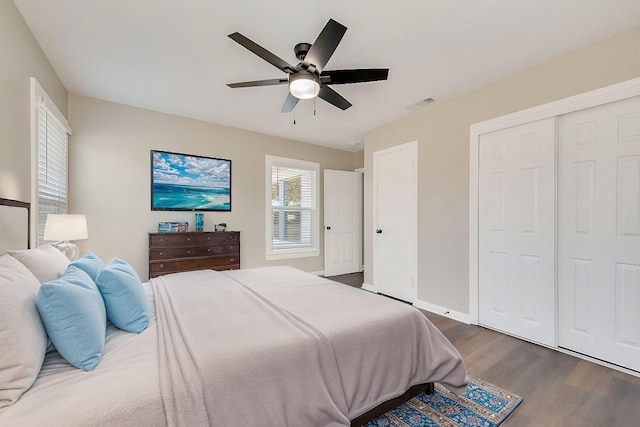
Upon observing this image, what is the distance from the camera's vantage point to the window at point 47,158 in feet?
7.51

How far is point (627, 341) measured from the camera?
2.15 meters

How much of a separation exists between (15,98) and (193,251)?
2.22 metres

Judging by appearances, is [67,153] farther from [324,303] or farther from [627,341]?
[627,341]

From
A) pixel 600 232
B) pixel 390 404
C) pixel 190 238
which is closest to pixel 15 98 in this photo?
pixel 190 238

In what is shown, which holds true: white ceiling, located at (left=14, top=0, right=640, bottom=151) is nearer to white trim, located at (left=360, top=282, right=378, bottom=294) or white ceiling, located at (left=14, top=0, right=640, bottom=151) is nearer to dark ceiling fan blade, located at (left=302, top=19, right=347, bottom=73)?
dark ceiling fan blade, located at (left=302, top=19, right=347, bottom=73)

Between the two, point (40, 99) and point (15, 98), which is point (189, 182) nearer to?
point (40, 99)

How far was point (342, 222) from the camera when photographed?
557 cm

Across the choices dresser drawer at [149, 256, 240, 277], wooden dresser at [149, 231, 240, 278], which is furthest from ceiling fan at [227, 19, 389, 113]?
dresser drawer at [149, 256, 240, 277]

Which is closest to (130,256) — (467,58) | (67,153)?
(67,153)

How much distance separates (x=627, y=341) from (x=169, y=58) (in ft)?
14.4

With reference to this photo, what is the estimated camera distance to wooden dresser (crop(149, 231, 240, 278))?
350cm

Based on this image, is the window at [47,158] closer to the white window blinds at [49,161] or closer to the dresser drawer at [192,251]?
the white window blinds at [49,161]

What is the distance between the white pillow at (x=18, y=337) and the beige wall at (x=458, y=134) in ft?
11.2

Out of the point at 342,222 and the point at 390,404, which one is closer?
the point at 390,404
